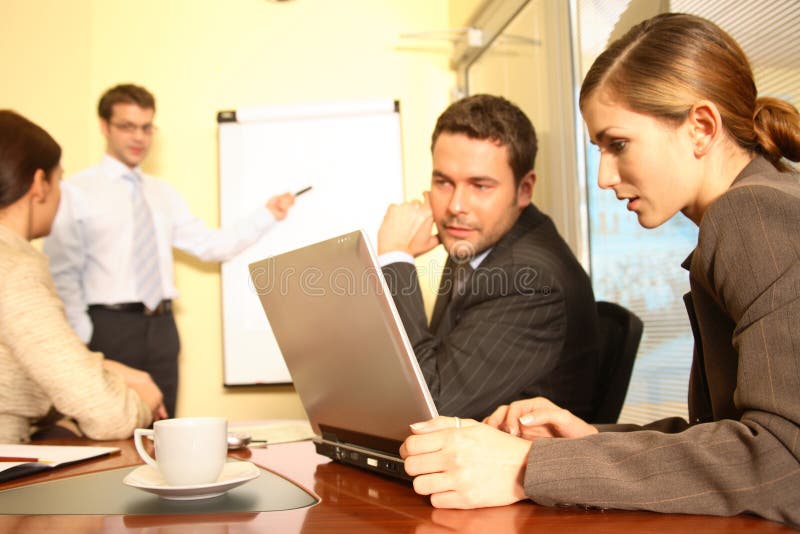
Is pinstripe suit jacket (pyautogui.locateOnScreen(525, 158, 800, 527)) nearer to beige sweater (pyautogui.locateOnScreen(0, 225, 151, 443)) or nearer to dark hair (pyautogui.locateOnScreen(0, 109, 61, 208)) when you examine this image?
beige sweater (pyautogui.locateOnScreen(0, 225, 151, 443))

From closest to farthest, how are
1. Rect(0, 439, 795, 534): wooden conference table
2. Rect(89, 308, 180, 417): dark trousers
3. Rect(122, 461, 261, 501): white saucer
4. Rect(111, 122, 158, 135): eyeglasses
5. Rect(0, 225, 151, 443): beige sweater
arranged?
Rect(0, 439, 795, 534): wooden conference table < Rect(122, 461, 261, 501): white saucer < Rect(0, 225, 151, 443): beige sweater < Rect(89, 308, 180, 417): dark trousers < Rect(111, 122, 158, 135): eyeglasses

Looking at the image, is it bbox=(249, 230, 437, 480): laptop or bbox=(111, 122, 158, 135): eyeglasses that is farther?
bbox=(111, 122, 158, 135): eyeglasses

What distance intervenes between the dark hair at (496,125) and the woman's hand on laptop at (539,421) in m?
0.83

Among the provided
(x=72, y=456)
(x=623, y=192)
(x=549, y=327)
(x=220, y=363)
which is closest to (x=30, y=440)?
(x=72, y=456)

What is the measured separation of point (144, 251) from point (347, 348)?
2.53 meters

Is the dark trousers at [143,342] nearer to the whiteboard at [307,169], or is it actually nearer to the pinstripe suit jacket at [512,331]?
the whiteboard at [307,169]

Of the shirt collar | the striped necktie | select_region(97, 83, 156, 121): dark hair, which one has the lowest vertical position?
the striped necktie

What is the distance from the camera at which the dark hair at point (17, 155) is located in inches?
65.4

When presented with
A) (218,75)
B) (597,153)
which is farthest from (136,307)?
(597,153)

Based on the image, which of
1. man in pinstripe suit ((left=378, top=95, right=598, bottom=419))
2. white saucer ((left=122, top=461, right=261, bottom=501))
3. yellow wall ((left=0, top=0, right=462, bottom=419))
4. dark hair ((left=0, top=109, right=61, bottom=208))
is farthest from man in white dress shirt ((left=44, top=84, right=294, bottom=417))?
white saucer ((left=122, top=461, right=261, bottom=501))

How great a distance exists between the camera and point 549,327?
142 cm

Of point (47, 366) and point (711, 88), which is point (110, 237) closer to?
point (47, 366)

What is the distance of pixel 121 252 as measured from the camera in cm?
309

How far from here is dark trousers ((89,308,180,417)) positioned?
9.69ft
